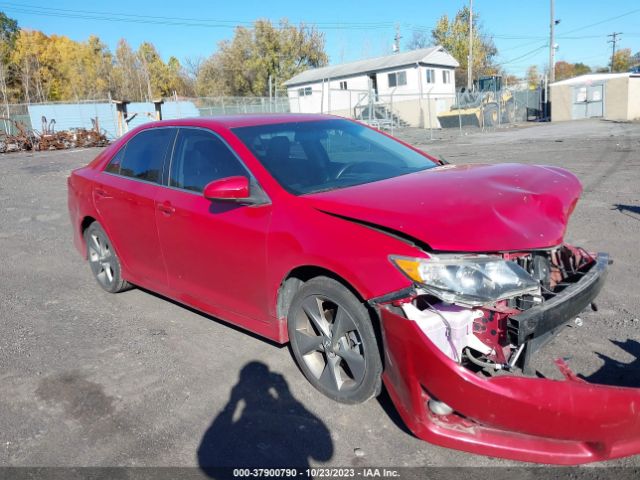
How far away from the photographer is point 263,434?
302 cm

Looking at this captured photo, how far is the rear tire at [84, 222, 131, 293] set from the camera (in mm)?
5172

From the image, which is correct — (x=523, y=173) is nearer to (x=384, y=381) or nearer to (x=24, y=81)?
(x=384, y=381)

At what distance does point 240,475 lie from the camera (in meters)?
2.71

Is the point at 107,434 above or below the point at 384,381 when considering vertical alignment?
below

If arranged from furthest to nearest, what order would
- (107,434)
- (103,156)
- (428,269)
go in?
1. (103,156)
2. (107,434)
3. (428,269)

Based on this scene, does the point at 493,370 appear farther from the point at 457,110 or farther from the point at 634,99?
the point at 634,99

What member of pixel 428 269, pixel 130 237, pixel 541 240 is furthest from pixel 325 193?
pixel 130 237

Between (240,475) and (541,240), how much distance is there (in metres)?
1.89

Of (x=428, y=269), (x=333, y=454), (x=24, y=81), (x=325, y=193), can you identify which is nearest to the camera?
(x=428, y=269)

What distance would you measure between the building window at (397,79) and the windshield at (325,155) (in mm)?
40376

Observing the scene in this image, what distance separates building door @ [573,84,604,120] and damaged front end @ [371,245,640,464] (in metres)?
34.8

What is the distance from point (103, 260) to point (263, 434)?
120 inches

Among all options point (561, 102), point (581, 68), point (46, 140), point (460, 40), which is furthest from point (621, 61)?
point (46, 140)

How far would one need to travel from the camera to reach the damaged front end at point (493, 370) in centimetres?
242
